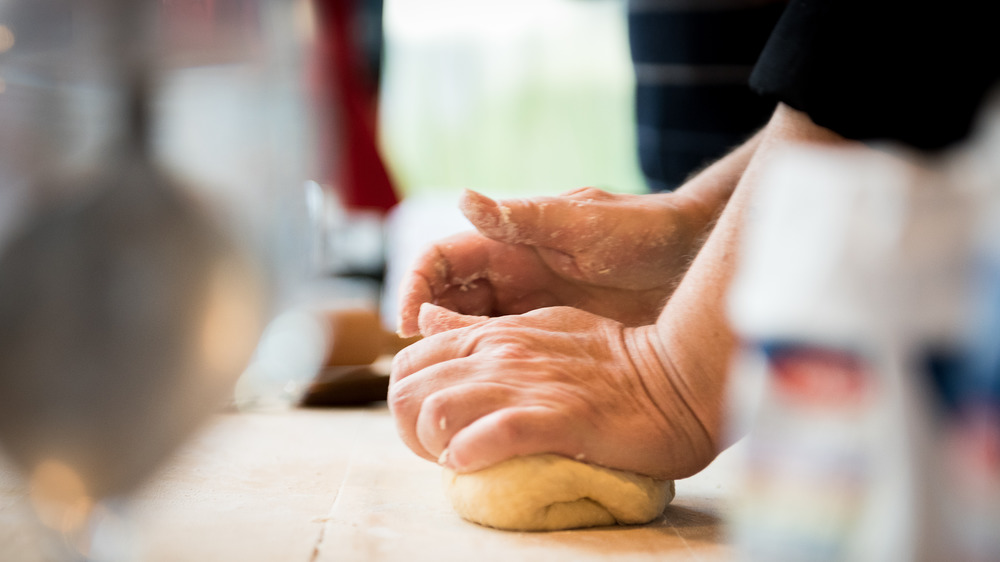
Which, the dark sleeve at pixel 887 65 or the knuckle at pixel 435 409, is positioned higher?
the dark sleeve at pixel 887 65

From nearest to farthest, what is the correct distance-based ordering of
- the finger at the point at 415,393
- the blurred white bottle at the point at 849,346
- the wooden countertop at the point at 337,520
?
1. the blurred white bottle at the point at 849,346
2. the wooden countertop at the point at 337,520
3. the finger at the point at 415,393

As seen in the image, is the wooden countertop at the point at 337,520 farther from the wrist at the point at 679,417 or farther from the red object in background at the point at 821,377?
the red object in background at the point at 821,377

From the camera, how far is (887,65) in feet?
2.33

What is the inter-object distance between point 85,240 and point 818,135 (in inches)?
27.9

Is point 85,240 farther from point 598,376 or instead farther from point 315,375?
point 315,375

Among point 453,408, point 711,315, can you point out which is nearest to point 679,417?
point 711,315

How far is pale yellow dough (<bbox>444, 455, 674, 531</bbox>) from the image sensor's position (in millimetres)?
748

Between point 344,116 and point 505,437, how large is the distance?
483 mm

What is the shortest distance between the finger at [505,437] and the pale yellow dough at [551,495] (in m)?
0.02

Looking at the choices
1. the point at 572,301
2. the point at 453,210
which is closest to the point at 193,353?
the point at 572,301

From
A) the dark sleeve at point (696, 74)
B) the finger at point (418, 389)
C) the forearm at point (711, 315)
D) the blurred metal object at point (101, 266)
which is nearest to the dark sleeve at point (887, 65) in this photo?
the forearm at point (711, 315)

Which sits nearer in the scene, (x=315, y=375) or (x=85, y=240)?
(x=85, y=240)

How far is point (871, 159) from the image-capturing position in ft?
1.51

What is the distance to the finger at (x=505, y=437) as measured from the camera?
73 centimetres
